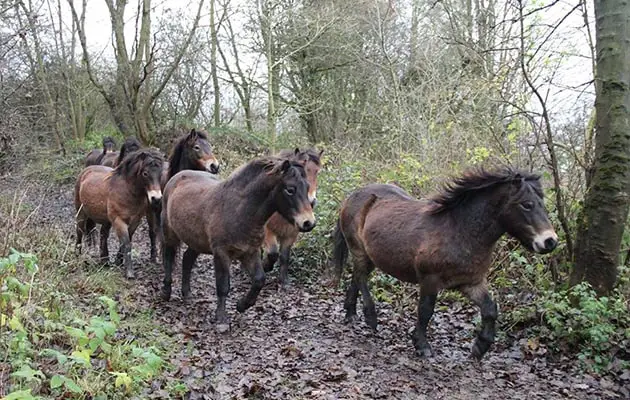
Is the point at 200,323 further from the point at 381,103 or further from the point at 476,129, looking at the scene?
the point at 381,103

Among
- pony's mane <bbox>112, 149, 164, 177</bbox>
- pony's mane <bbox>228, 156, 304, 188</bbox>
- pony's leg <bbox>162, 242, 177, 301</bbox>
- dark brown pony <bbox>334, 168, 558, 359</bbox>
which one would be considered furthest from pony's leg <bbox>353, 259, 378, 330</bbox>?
pony's mane <bbox>112, 149, 164, 177</bbox>

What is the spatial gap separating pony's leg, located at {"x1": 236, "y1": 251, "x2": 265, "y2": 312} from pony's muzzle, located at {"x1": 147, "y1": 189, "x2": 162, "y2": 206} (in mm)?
2215

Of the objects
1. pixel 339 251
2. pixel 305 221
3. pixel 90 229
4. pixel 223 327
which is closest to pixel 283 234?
pixel 339 251

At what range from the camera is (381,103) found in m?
15.9

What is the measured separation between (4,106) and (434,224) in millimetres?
8753

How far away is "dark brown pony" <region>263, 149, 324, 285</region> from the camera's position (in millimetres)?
7906

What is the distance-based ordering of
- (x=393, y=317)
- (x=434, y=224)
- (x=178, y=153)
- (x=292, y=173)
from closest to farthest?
(x=434, y=224)
(x=292, y=173)
(x=393, y=317)
(x=178, y=153)

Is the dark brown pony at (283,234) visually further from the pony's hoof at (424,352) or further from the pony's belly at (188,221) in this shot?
the pony's hoof at (424,352)

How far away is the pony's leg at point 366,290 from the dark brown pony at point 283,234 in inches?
69.7

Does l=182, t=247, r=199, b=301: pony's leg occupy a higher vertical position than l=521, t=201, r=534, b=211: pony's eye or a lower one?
lower

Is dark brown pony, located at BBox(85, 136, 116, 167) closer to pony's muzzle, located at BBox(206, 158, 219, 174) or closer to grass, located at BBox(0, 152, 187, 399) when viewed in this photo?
pony's muzzle, located at BBox(206, 158, 219, 174)

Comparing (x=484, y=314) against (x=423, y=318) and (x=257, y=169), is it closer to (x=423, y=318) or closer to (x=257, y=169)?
(x=423, y=318)

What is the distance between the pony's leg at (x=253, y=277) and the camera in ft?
19.5

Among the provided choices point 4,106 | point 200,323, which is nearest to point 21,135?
point 4,106
